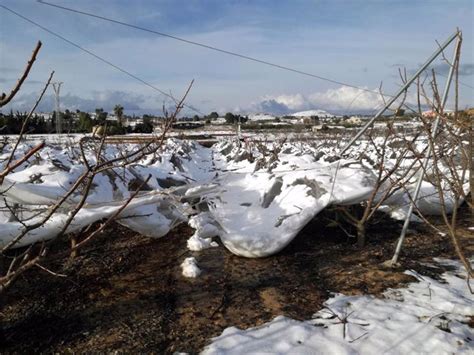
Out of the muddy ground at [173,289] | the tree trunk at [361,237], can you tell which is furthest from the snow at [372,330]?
the tree trunk at [361,237]

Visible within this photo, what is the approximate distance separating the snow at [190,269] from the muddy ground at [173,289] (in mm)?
67

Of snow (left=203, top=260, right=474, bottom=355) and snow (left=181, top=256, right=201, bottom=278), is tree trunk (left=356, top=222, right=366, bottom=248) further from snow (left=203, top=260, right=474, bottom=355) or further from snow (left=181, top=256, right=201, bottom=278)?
snow (left=181, top=256, right=201, bottom=278)

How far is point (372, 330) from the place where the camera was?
2.74 meters

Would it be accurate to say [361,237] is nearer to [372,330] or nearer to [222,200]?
[222,200]

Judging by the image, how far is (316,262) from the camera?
167 inches

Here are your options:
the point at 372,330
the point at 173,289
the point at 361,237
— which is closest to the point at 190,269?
the point at 173,289

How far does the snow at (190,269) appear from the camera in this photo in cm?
381

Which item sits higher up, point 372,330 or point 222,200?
point 222,200

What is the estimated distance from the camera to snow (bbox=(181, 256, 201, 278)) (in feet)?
12.5

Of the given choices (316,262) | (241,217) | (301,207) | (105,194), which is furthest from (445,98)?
(105,194)

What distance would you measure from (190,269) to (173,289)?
359 millimetres

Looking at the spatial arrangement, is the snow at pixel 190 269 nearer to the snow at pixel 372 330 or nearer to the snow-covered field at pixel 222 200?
the snow-covered field at pixel 222 200

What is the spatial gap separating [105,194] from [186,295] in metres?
2.05

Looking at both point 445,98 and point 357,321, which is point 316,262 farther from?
point 445,98
